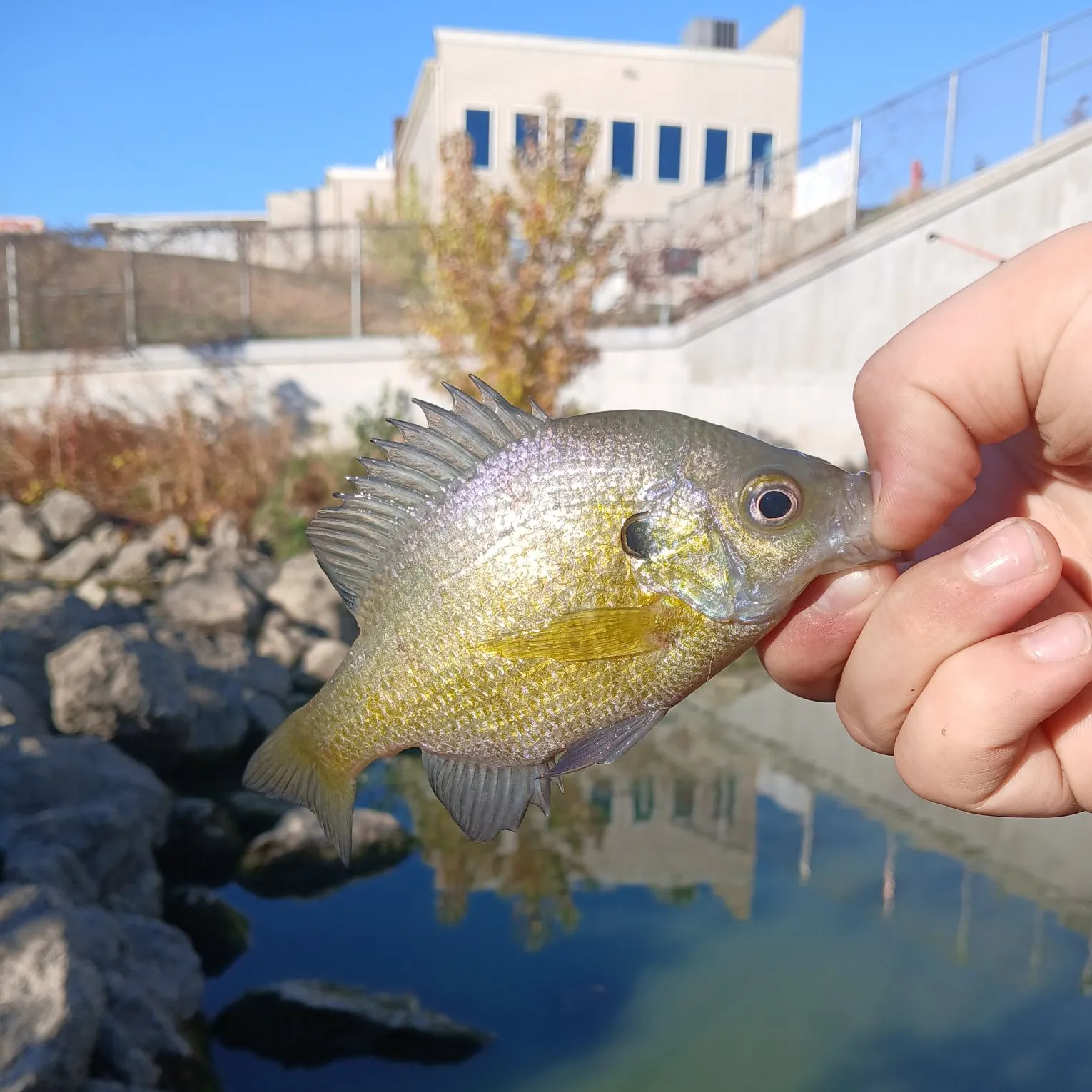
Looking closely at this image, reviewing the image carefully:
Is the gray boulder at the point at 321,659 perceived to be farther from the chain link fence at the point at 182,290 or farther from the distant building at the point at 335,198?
the distant building at the point at 335,198

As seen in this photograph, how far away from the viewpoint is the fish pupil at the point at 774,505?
66.8 inches

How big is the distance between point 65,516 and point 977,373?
15474 mm

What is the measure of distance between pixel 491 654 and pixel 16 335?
19.4m

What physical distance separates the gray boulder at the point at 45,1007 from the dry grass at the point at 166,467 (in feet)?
36.3

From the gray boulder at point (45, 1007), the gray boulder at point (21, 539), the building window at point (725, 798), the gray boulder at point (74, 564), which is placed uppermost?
the gray boulder at point (21, 539)

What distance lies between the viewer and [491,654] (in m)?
1.70

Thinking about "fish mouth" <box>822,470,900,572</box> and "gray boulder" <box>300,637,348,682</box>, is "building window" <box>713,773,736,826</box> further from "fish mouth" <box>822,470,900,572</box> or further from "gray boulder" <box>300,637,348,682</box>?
"fish mouth" <box>822,470,900,572</box>

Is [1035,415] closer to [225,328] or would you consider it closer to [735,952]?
[735,952]

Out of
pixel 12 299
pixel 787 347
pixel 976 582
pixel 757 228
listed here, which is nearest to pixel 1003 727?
pixel 976 582

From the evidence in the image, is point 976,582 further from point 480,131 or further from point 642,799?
point 480,131

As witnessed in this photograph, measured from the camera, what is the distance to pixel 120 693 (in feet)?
26.7

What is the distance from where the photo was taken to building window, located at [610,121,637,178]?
102 feet

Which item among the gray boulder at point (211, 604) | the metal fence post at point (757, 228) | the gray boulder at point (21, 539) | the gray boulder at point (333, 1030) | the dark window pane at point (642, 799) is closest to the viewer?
the gray boulder at point (333, 1030)

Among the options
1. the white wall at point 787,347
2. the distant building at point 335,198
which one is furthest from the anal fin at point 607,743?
the distant building at point 335,198
